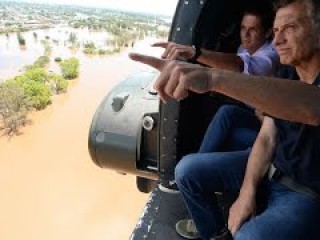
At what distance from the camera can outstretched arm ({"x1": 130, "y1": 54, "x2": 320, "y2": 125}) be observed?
1.46 meters

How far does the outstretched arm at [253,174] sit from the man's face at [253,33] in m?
0.70

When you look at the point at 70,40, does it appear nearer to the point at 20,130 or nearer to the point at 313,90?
the point at 20,130

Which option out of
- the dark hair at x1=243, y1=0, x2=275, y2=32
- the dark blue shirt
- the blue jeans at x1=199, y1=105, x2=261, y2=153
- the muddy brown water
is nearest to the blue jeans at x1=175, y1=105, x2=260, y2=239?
the blue jeans at x1=199, y1=105, x2=261, y2=153

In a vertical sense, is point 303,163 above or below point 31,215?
above

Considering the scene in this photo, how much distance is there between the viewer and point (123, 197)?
2533cm

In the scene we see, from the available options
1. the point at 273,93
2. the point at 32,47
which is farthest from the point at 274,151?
the point at 32,47

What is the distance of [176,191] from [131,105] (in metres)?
0.76

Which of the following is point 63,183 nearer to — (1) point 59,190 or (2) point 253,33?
(1) point 59,190

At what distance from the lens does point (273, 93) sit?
4.78 feet

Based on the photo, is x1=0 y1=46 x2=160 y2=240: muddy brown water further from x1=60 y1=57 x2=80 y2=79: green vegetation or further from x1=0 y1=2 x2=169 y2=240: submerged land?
x1=60 y1=57 x2=80 y2=79: green vegetation

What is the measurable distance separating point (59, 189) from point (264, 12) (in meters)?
24.0

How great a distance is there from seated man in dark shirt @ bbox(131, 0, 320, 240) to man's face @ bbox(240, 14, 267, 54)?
0.70 meters

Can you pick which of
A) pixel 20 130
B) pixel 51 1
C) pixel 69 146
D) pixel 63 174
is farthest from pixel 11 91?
pixel 51 1

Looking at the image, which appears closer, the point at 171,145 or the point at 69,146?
the point at 171,145
